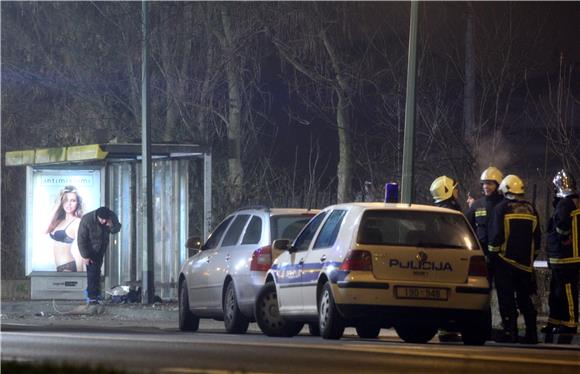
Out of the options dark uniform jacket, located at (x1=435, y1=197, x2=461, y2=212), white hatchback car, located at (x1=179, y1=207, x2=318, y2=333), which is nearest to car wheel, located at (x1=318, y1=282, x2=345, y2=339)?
white hatchback car, located at (x1=179, y1=207, x2=318, y2=333)

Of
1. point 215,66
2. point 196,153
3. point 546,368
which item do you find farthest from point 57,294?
point 546,368

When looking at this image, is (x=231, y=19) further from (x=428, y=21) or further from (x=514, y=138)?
(x=514, y=138)

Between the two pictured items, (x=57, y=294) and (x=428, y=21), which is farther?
(x=428, y=21)

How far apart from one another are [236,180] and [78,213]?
5022mm

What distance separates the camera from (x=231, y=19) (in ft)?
101

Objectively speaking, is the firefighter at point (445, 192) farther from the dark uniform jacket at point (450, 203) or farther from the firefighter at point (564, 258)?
the firefighter at point (564, 258)

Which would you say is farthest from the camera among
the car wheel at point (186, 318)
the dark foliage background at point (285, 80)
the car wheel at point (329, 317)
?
the dark foliage background at point (285, 80)

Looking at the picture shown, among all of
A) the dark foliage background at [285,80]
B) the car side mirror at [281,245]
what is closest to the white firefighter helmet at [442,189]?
the car side mirror at [281,245]

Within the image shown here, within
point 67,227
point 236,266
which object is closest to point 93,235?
point 67,227

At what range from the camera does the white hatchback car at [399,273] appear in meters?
14.2

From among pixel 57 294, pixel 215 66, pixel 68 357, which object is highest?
pixel 215 66

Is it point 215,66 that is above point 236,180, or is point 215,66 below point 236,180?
above

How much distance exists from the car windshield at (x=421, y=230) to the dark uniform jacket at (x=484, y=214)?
143 cm

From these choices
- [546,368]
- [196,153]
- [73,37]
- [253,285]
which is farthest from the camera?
[73,37]
